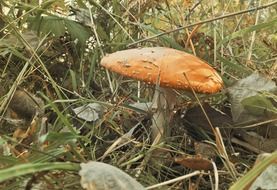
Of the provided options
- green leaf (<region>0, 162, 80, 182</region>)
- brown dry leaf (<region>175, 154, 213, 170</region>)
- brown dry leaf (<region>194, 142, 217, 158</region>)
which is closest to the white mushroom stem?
brown dry leaf (<region>194, 142, 217, 158</region>)

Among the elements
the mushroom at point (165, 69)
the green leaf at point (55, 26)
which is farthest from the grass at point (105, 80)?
the mushroom at point (165, 69)

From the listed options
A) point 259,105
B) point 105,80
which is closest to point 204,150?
point 259,105

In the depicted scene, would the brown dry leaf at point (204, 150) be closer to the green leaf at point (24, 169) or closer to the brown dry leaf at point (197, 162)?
the brown dry leaf at point (197, 162)

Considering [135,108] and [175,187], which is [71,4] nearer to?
[135,108]

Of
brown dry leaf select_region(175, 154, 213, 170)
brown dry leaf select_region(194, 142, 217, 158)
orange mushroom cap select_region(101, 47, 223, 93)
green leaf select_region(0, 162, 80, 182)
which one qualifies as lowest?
brown dry leaf select_region(194, 142, 217, 158)

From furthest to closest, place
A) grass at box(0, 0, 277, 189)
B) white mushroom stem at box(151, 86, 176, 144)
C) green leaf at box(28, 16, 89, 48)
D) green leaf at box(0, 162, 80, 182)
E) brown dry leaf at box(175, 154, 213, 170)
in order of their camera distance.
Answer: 1. green leaf at box(28, 16, 89, 48)
2. white mushroom stem at box(151, 86, 176, 144)
3. grass at box(0, 0, 277, 189)
4. brown dry leaf at box(175, 154, 213, 170)
5. green leaf at box(0, 162, 80, 182)

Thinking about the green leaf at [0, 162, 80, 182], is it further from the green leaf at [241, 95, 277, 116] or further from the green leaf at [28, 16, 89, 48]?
the green leaf at [28, 16, 89, 48]

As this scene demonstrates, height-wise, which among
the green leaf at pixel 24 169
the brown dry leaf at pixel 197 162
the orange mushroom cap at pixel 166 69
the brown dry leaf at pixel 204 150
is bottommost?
the brown dry leaf at pixel 204 150
